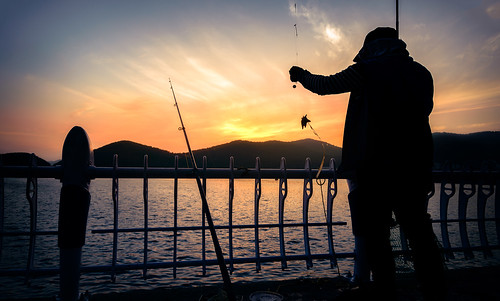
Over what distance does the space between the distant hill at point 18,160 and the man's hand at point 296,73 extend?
109 inches

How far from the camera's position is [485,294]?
10.3 ft

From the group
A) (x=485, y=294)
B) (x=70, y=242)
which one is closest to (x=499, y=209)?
(x=485, y=294)

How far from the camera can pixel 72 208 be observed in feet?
9.04

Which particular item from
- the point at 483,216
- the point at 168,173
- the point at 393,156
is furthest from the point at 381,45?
the point at 483,216

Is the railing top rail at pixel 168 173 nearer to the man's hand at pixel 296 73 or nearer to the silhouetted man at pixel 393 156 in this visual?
the silhouetted man at pixel 393 156

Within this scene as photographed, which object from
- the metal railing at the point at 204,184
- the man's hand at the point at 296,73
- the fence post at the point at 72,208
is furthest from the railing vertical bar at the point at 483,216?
the fence post at the point at 72,208

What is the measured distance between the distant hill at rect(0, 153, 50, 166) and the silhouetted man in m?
3.18

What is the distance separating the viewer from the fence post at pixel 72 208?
275 cm

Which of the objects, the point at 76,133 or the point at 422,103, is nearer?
A: the point at 422,103

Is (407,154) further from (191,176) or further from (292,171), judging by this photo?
(191,176)

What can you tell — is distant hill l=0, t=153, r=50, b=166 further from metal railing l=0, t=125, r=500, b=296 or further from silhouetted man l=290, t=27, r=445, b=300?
silhouetted man l=290, t=27, r=445, b=300

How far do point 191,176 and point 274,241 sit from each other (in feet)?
45.8

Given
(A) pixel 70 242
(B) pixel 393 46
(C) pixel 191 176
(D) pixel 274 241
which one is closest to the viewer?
(B) pixel 393 46

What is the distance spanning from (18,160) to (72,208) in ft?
3.24
